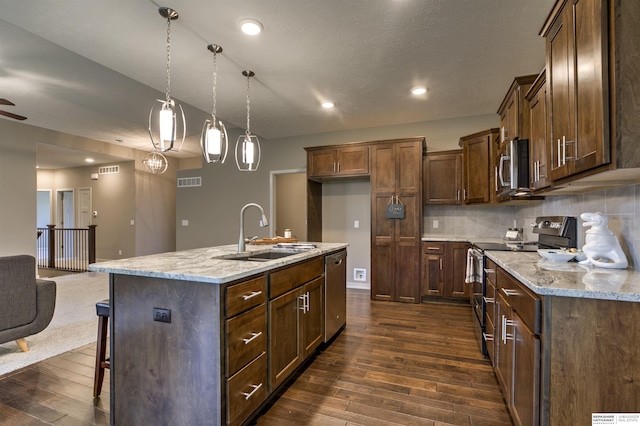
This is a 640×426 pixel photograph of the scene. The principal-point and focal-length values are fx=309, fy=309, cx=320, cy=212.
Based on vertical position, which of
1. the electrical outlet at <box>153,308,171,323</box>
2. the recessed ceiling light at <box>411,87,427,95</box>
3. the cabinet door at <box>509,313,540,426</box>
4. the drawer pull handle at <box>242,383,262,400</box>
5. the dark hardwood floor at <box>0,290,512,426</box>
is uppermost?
the recessed ceiling light at <box>411,87,427,95</box>

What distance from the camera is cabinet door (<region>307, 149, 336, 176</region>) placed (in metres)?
5.00

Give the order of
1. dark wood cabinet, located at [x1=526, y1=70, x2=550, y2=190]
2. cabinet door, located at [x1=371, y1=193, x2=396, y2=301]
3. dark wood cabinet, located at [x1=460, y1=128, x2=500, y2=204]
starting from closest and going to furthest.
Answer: dark wood cabinet, located at [x1=526, y1=70, x2=550, y2=190] < dark wood cabinet, located at [x1=460, y1=128, x2=500, y2=204] < cabinet door, located at [x1=371, y1=193, x2=396, y2=301]

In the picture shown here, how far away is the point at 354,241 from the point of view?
18.1 feet

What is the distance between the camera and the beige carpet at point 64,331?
2.66m

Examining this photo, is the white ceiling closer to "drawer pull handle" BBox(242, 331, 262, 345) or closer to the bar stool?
the bar stool

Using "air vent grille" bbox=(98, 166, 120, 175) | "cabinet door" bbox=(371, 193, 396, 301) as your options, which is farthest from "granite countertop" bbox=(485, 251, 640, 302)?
"air vent grille" bbox=(98, 166, 120, 175)

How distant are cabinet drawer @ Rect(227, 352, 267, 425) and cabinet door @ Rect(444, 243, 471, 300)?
10.7 feet

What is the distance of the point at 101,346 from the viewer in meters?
2.06

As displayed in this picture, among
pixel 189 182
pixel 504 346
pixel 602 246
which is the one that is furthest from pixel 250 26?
→ pixel 189 182

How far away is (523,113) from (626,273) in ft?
5.24

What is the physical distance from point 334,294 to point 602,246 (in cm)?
208

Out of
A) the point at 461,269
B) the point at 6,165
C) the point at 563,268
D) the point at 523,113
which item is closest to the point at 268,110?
the point at 523,113

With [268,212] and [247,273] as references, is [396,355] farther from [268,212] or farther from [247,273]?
[268,212]

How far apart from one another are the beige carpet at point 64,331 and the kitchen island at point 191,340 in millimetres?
1599
